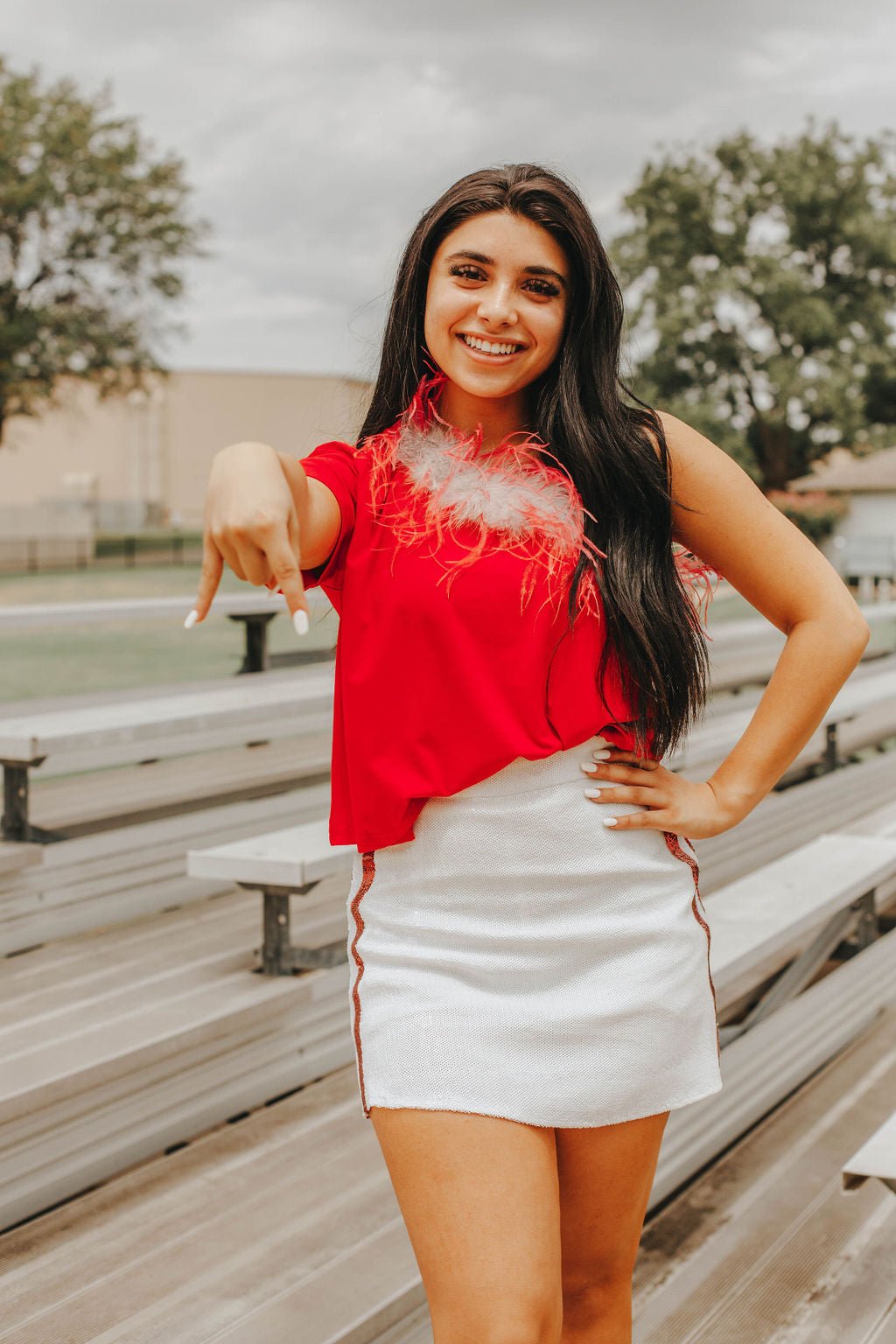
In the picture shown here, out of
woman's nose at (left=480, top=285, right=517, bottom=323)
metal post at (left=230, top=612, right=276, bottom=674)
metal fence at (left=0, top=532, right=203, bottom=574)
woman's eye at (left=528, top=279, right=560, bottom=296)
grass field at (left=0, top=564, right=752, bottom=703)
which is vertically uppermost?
woman's eye at (left=528, top=279, right=560, bottom=296)

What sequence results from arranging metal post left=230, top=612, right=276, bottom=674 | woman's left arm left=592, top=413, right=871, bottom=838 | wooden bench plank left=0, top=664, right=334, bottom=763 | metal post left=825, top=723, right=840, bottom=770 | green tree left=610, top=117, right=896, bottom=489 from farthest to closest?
1. green tree left=610, top=117, right=896, bottom=489
2. metal post left=825, top=723, right=840, bottom=770
3. metal post left=230, top=612, right=276, bottom=674
4. wooden bench plank left=0, top=664, right=334, bottom=763
5. woman's left arm left=592, top=413, right=871, bottom=838

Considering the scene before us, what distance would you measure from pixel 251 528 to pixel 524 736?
35cm

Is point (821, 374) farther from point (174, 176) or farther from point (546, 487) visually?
point (546, 487)

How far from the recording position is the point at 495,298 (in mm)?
1230

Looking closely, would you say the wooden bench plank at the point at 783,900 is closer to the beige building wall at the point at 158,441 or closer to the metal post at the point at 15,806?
the metal post at the point at 15,806

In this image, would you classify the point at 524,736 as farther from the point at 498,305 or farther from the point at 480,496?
the point at 498,305

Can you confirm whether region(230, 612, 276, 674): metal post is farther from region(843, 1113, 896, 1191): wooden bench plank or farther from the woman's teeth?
the woman's teeth

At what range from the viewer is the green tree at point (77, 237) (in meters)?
21.6

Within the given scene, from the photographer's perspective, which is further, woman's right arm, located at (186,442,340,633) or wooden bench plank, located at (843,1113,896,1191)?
wooden bench plank, located at (843,1113,896,1191)

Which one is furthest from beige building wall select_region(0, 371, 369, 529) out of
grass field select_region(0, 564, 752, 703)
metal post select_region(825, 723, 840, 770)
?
metal post select_region(825, 723, 840, 770)

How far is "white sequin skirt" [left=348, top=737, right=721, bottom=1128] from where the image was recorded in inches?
Result: 45.3

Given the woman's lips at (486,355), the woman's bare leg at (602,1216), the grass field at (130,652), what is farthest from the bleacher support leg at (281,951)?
the grass field at (130,652)

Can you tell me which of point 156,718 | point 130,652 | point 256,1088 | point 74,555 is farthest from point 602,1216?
point 74,555

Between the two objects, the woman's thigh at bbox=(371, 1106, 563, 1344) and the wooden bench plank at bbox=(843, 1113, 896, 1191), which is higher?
the woman's thigh at bbox=(371, 1106, 563, 1344)
